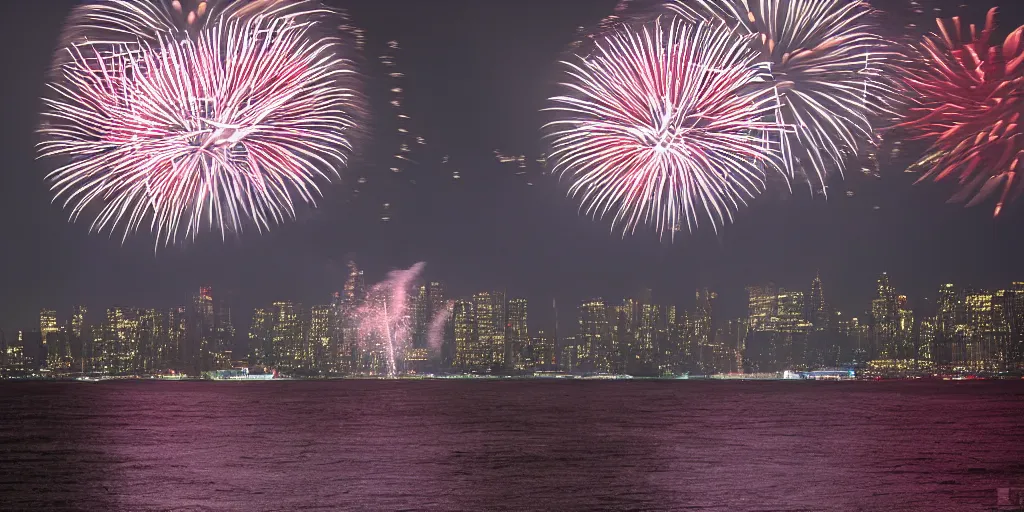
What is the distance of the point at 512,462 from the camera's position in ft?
136

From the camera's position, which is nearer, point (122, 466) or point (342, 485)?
point (342, 485)

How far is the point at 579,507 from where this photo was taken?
2797 centimetres

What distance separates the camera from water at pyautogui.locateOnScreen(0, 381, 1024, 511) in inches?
1177

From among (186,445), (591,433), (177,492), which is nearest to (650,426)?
(591,433)

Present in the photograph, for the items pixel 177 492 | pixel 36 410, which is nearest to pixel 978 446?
pixel 177 492

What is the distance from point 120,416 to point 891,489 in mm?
66387

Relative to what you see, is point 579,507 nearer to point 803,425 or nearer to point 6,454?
point 6,454

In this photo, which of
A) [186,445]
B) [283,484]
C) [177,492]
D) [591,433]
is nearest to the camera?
[177,492]

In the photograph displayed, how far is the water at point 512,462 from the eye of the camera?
98.1ft

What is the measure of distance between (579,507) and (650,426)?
37.8 metres

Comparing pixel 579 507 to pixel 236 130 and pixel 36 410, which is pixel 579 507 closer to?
pixel 236 130

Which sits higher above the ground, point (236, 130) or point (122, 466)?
point (236, 130)

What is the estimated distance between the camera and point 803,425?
65750 millimetres

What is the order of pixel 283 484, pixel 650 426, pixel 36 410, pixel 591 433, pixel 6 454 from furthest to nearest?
pixel 36 410 → pixel 650 426 → pixel 591 433 → pixel 6 454 → pixel 283 484
